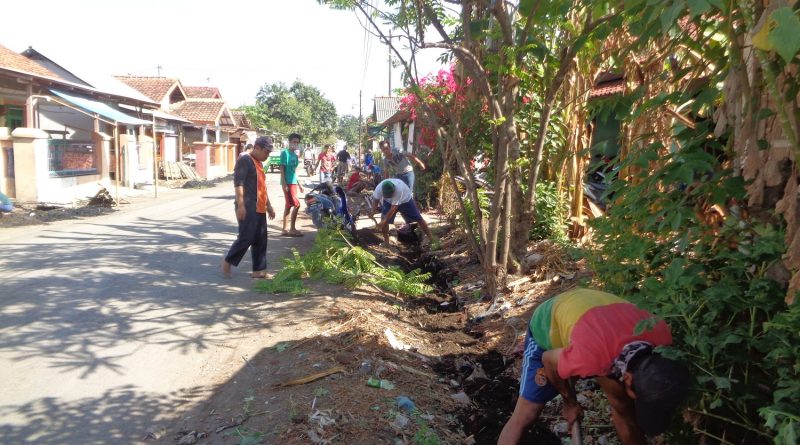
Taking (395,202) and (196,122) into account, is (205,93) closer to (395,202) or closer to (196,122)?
(196,122)

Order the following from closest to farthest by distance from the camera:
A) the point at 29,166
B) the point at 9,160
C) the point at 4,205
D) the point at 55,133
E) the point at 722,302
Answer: the point at 722,302, the point at 4,205, the point at 9,160, the point at 29,166, the point at 55,133

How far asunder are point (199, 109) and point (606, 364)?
37.8 metres

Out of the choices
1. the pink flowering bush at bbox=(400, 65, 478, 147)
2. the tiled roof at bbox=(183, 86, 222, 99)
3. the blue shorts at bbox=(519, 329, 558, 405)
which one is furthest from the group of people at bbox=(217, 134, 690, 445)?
the tiled roof at bbox=(183, 86, 222, 99)

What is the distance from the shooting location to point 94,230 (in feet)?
34.8

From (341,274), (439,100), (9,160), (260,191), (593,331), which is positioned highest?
(439,100)

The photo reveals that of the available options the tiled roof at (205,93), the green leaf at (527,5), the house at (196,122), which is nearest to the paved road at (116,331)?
the green leaf at (527,5)

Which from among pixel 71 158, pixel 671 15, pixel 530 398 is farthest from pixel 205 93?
pixel 671 15

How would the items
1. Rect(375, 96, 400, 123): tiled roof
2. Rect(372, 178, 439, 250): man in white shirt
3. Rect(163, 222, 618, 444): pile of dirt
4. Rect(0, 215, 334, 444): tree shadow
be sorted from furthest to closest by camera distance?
1. Rect(375, 96, 400, 123): tiled roof
2. Rect(372, 178, 439, 250): man in white shirt
3. Rect(0, 215, 334, 444): tree shadow
4. Rect(163, 222, 618, 444): pile of dirt

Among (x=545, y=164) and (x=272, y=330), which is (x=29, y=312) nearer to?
(x=272, y=330)

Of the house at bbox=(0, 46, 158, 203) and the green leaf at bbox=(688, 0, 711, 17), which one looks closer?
the green leaf at bbox=(688, 0, 711, 17)

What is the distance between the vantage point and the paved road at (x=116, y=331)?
3.69 metres

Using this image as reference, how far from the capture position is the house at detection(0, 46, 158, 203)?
14.2 metres

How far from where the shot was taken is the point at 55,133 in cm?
1748

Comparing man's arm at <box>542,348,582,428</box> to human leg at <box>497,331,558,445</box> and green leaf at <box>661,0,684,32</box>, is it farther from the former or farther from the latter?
green leaf at <box>661,0,684,32</box>
